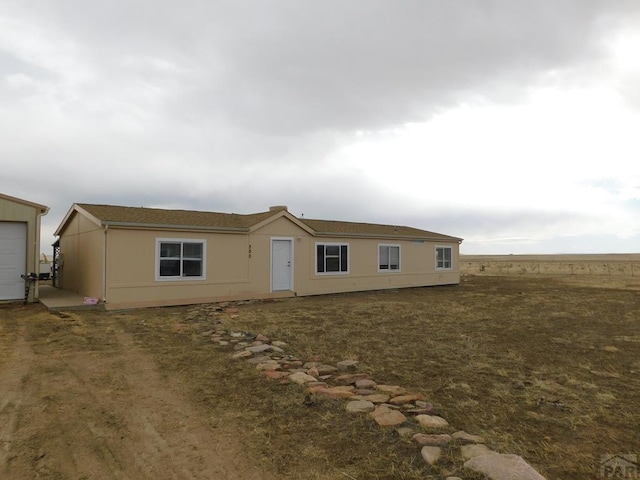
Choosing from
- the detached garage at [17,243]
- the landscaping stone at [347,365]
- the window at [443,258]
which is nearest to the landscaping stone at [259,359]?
the landscaping stone at [347,365]

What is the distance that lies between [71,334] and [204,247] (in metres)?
6.04

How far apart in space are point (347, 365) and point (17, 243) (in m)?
13.0

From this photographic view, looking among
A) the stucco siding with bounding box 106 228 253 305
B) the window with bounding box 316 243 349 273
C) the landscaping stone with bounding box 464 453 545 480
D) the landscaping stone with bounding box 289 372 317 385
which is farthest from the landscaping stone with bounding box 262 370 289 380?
the window with bounding box 316 243 349 273

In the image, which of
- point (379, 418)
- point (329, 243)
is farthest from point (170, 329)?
point (329, 243)

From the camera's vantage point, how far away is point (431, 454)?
3.61m

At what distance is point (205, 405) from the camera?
4.91m

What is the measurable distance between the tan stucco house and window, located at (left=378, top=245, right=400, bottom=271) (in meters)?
0.05

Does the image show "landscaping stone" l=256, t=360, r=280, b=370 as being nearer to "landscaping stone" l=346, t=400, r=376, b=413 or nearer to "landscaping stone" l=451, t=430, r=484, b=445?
"landscaping stone" l=346, t=400, r=376, b=413

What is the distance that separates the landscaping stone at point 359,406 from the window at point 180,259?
10338mm

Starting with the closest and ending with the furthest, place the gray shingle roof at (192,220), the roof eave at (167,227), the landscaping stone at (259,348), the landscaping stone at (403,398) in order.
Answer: the landscaping stone at (403,398), the landscaping stone at (259,348), the roof eave at (167,227), the gray shingle roof at (192,220)

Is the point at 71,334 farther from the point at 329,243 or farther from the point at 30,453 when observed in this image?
the point at 329,243

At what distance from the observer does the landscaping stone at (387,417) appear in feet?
14.3

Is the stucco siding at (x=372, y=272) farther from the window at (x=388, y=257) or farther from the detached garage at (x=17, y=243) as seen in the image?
the detached garage at (x=17, y=243)

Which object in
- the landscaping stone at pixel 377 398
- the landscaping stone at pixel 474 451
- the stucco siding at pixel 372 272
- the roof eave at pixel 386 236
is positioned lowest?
the landscaping stone at pixel 377 398
